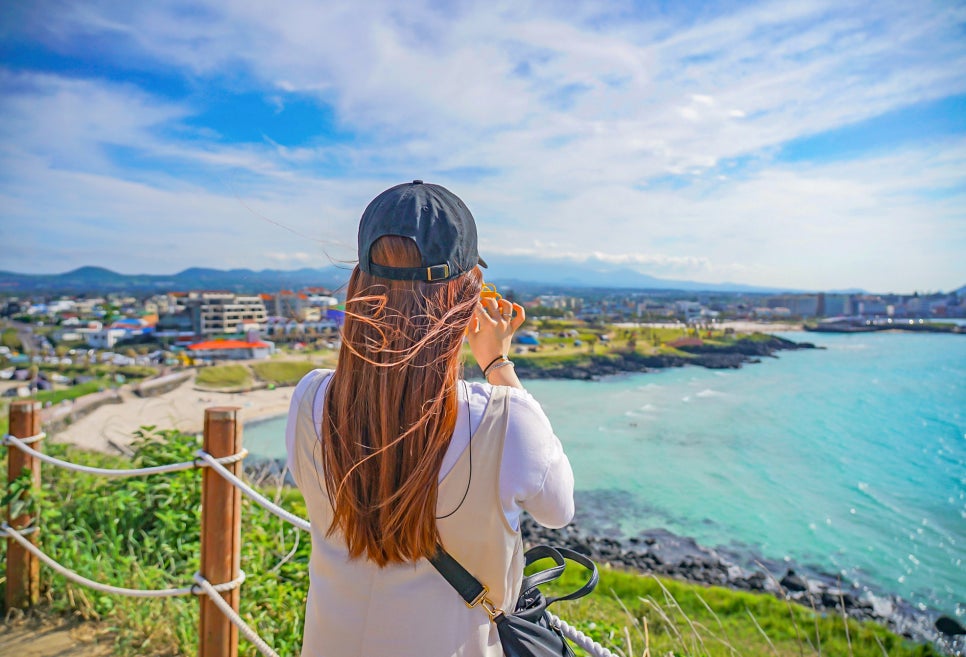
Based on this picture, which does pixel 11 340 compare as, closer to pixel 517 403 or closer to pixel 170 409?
pixel 170 409

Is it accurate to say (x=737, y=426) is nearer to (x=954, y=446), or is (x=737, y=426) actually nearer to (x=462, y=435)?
(x=954, y=446)

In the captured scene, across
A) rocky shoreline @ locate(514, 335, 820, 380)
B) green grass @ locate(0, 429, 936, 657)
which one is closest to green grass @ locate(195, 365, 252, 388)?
rocky shoreline @ locate(514, 335, 820, 380)

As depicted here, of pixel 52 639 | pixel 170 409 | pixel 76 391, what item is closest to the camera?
pixel 52 639

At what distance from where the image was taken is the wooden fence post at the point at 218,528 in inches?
67.3

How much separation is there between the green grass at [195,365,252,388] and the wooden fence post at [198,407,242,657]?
2772 cm

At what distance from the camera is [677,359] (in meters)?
31.8

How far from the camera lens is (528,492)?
766 millimetres

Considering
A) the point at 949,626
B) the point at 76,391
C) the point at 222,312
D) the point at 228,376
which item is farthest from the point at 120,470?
the point at 228,376

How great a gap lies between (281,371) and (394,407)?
1177 inches

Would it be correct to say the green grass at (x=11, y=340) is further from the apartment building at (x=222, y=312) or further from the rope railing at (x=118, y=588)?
the rope railing at (x=118, y=588)

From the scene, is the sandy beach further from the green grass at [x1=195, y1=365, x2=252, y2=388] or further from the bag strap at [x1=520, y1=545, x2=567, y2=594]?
the bag strap at [x1=520, y1=545, x2=567, y2=594]

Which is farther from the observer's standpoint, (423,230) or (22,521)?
(22,521)

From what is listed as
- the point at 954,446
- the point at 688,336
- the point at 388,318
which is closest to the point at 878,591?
the point at 954,446

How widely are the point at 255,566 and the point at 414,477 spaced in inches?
88.7
